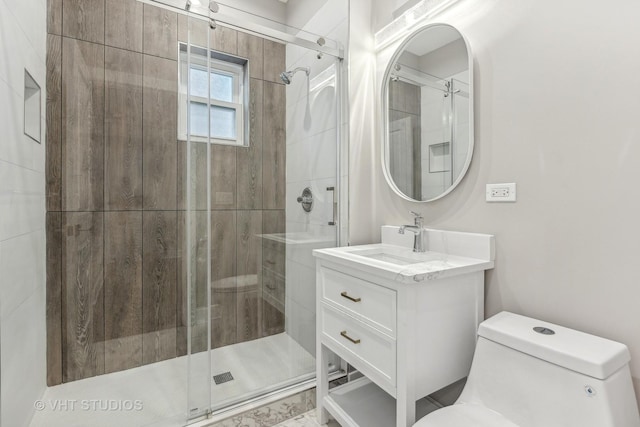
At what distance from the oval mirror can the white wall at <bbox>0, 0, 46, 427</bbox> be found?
1788 mm

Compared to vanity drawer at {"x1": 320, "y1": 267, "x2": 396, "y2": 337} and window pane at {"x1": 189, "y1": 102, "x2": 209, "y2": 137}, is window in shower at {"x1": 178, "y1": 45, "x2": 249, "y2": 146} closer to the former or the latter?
window pane at {"x1": 189, "y1": 102, "x2": 209, "y2": 137}

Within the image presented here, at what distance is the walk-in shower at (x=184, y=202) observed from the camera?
1651 mm

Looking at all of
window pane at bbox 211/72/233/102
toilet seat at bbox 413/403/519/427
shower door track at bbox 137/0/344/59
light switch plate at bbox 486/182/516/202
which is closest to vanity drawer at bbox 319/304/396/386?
toilet seat at bbox 413/403/519/427

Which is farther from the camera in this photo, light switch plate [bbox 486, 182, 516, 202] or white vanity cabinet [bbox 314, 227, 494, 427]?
light switch plate [bbox 486, 182, 516, 202]

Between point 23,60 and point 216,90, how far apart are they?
84cm

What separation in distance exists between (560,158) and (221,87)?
168 centimetres

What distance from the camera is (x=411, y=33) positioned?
163cm

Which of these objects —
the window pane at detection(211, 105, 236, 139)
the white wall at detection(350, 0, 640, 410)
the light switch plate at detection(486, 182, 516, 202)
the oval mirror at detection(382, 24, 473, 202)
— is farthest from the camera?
the window pane at detection(211, 105, 236, 139)

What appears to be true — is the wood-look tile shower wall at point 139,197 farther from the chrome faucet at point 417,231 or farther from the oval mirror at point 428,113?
the chrome faucet at point 417,231

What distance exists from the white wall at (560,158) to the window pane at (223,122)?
4.18ft

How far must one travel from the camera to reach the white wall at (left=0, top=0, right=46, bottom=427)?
117 cm

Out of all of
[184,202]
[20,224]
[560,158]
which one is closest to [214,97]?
[184,202]

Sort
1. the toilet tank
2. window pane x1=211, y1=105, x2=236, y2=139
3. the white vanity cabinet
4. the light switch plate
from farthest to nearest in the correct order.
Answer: window pane x1=211, y1=105, x2=236, y2=139 < the light switch plate < the white vanity cabinet < the toilet tank

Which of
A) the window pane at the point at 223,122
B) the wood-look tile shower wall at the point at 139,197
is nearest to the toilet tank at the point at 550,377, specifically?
the wood-look tile shower wall at the point at 139,197
